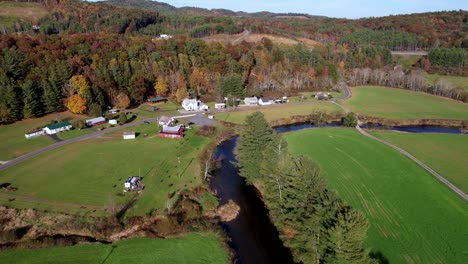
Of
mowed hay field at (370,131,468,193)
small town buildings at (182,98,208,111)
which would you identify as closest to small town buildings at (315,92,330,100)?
mowed hay field at (370,131,468,193)

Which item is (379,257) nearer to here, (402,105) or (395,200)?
(395,200)

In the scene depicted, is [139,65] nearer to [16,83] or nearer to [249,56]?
[16,83]

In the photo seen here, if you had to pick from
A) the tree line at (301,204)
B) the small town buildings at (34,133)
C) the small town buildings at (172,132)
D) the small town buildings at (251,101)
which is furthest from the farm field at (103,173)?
the small town buildings at (251,101)

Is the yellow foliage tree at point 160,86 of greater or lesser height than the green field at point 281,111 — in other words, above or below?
above

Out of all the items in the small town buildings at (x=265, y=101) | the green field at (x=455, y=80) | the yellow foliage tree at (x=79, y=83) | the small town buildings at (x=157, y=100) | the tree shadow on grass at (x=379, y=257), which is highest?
the yellow foliage tree at (x=79, y=83)

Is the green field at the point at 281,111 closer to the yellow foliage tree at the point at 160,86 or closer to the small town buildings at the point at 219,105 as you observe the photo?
the small town buildings at the point at 219,105

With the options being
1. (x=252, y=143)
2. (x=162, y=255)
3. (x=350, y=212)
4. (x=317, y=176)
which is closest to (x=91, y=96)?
(x=252, y=143)
